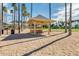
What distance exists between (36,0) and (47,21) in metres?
8.50

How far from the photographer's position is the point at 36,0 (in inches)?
341

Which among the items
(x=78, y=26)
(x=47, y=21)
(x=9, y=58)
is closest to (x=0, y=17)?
(x=47, y=21)

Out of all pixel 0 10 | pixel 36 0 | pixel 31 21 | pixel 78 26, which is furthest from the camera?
pixel 78 26

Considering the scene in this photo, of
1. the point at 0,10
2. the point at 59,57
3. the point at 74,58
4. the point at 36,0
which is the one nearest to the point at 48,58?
the point at 59,57

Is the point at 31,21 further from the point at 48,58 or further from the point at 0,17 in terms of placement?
the point at 48,58

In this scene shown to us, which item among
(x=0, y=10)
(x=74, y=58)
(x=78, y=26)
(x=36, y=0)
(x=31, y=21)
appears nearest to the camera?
(x=74, y=58)

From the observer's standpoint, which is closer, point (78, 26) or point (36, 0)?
point (36, 0)

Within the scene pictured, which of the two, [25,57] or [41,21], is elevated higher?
[41,21]

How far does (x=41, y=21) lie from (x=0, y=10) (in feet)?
12.7

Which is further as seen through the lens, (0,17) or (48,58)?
Answer: (0,17)

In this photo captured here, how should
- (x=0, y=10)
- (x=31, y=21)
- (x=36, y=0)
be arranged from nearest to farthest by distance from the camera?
(x=36, y=0)
(x=0, y=10)
(x=31, y=21)

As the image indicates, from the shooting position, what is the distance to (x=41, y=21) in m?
17.0

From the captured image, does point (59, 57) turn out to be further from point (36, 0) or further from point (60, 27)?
point (60, 27)

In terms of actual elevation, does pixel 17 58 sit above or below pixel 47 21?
below
